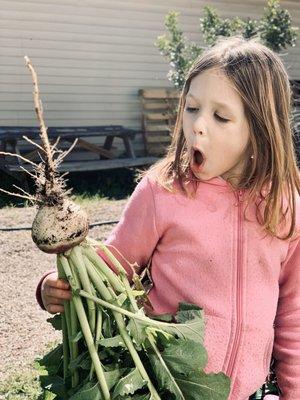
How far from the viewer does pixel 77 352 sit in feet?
4.64

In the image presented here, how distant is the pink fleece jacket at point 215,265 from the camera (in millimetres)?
1643

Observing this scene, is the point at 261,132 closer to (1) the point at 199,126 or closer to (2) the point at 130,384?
(1) the point at 199,126

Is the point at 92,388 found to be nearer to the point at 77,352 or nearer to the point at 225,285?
the point at 77,352

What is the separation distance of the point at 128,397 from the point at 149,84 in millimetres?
10298

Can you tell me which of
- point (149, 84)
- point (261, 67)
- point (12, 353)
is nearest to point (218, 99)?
point (261, 67)

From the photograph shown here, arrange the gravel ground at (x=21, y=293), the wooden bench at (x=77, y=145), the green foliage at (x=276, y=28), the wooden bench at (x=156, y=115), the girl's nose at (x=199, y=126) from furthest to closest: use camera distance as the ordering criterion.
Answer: the wooden bench at (x=156, y=115) < the green foliage at (x=276, y=28) < the wooden bench at (x=77, y=145) < the gravel ground at (x=21, y=293) < the girl's nose at (x=199, y=126)

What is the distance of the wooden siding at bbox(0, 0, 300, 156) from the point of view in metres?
9.98

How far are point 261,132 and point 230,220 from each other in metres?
0.26

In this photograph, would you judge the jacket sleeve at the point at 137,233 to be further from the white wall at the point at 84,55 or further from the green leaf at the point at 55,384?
the white wall at the point at 84,55

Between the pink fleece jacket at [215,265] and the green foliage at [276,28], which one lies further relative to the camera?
the green foliage at [276,28]

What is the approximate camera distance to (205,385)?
144cm

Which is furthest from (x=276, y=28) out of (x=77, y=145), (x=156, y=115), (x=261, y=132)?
(x=261, y=132)

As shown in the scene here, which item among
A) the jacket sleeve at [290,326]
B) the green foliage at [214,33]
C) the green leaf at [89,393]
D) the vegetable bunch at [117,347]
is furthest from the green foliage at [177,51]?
the green leaf at [89,393]

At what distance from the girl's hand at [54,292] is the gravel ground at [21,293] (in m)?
1.90
